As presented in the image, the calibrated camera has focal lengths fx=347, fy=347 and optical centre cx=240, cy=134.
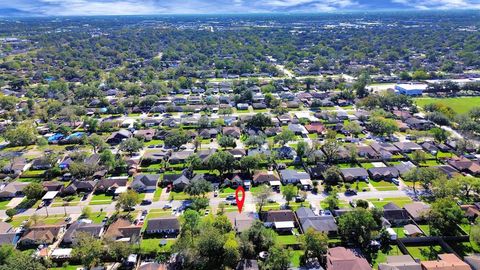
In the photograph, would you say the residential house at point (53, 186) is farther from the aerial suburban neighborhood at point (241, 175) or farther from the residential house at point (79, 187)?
the residential house at point (79, 187)

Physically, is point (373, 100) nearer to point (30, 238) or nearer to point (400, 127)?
point (400, 127)

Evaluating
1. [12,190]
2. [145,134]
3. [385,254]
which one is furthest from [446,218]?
[12,190]

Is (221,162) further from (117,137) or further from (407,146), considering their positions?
(407,146)

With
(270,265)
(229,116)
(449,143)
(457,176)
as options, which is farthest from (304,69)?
(270,265)

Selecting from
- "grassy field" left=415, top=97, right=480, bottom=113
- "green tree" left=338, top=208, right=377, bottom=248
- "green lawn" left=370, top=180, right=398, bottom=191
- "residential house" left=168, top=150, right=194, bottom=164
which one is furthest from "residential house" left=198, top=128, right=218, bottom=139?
"grassy field" left=415, top=97, right=480, bottom=113

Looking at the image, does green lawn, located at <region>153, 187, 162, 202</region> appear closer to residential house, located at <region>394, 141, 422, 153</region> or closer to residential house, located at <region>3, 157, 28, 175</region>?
residential house, located at <region>3, 157, 28, 175</region>

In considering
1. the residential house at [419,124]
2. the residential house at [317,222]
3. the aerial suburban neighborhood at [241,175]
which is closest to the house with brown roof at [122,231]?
the aerial suburban neighborhood at [241,175]
